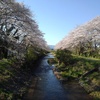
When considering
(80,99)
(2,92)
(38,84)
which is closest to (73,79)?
(38,84)

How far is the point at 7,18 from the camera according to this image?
1727 centimetres

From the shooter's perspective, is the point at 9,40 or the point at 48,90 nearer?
the point at 9,40

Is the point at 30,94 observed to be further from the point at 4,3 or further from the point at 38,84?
the point at 4,3

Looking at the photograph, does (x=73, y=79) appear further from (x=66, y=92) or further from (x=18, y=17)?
(x=18, y=17)

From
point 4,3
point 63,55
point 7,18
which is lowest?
point 63,55

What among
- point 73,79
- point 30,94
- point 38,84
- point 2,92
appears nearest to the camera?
point 2,92

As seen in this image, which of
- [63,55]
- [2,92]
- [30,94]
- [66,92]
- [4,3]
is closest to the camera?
[2,92]

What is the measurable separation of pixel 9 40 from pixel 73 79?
14171 mm

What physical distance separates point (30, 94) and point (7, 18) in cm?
796

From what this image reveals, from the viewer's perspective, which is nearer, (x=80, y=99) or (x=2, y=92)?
(x=2, y=92)

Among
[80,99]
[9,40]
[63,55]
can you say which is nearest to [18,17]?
[9,40]

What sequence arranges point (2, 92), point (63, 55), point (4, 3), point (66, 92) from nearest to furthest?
point (2, 92)
point (4, 3)
point (66, 92)
point (63, 55)

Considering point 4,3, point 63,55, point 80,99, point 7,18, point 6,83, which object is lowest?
point 80,99

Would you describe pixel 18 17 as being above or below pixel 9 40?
above
